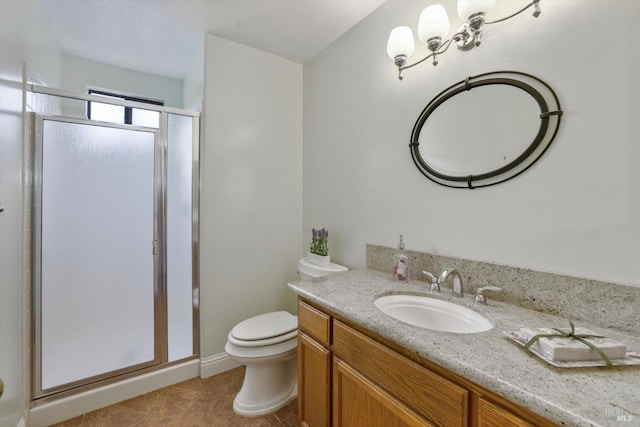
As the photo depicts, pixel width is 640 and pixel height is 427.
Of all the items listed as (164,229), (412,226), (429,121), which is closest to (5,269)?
(164,229)

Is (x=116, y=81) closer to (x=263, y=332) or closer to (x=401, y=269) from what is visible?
(x=263, y=332)

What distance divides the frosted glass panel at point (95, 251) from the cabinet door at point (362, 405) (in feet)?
4.96

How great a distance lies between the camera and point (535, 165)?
107cm

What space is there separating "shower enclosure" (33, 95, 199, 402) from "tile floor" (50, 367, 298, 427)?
0.60 ft

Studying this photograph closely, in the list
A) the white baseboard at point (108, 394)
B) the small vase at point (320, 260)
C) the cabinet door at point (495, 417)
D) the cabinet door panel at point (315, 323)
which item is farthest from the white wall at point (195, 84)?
the cabinet door at point (495, 417)

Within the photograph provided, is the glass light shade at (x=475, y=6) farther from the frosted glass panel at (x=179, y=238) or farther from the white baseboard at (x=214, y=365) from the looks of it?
the white baseboard at (x=214, y=365)

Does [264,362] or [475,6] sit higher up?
[475,6]

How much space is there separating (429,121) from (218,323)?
79.4 inches

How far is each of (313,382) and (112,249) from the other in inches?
61.6

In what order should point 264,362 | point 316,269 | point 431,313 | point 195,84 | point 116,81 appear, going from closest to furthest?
point 431,313
point 264,362
point 316,269
point 195,84
point 116,81

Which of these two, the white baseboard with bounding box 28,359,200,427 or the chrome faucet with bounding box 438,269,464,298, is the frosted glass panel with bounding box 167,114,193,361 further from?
the chrome faucet with bounding box 438,269,464,298

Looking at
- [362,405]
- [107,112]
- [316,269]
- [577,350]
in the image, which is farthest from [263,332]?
[107,112]

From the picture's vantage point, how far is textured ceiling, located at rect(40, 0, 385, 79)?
174 centimetres

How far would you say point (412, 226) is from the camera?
59.9 inches
